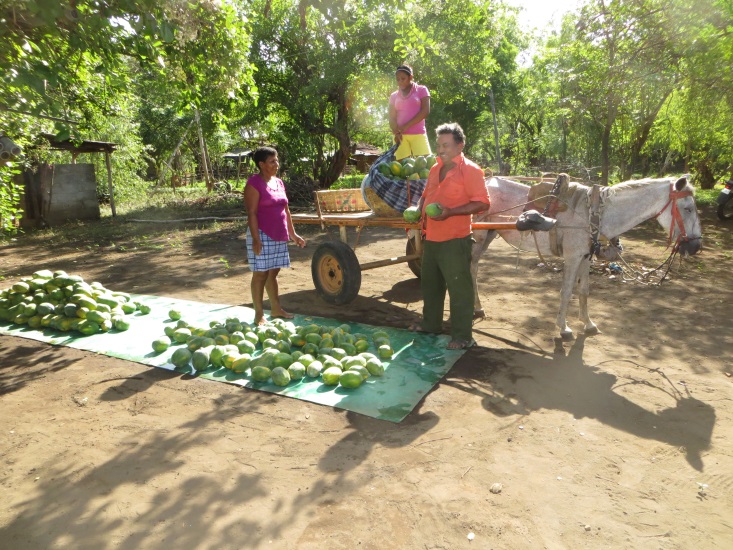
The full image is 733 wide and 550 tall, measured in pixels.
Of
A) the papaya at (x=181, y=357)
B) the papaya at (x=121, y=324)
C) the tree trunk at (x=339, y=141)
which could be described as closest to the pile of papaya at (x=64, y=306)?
the papaya at (x=121, y=324)

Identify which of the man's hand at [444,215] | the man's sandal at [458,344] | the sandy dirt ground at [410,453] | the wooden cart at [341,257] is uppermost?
the man's hand at [444,215]

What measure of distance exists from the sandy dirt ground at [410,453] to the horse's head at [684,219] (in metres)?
1.24

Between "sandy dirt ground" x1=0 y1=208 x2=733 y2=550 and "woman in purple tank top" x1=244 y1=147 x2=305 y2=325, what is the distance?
5.75 ft

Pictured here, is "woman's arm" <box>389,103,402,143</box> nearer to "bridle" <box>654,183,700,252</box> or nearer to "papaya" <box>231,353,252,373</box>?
"bridle" <box>654,183,700,252</box>

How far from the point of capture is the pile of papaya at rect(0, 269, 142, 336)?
20.6 feet

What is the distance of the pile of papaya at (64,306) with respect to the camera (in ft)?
20.6

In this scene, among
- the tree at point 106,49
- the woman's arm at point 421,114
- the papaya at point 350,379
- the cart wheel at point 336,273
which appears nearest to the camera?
the tree at point 106,49

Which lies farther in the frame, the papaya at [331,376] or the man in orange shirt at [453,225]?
the man in orange shirt at [453,225]

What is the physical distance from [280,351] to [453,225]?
2.30m

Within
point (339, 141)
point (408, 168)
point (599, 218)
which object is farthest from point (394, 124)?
point (339, 141)

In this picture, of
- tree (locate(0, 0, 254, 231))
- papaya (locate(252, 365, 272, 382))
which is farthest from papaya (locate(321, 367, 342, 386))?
tree (locate(0, 0, 254, 231))

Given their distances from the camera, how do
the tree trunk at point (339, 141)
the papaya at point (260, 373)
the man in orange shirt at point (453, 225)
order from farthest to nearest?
the tree trunk at point (339, 141) → the man in orange shirt at point (453, 225) → the papaya at point (260, 373)

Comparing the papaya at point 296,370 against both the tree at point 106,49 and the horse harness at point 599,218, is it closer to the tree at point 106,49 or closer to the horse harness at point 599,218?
the tree at point 106,49

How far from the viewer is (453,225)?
5.19 meters
